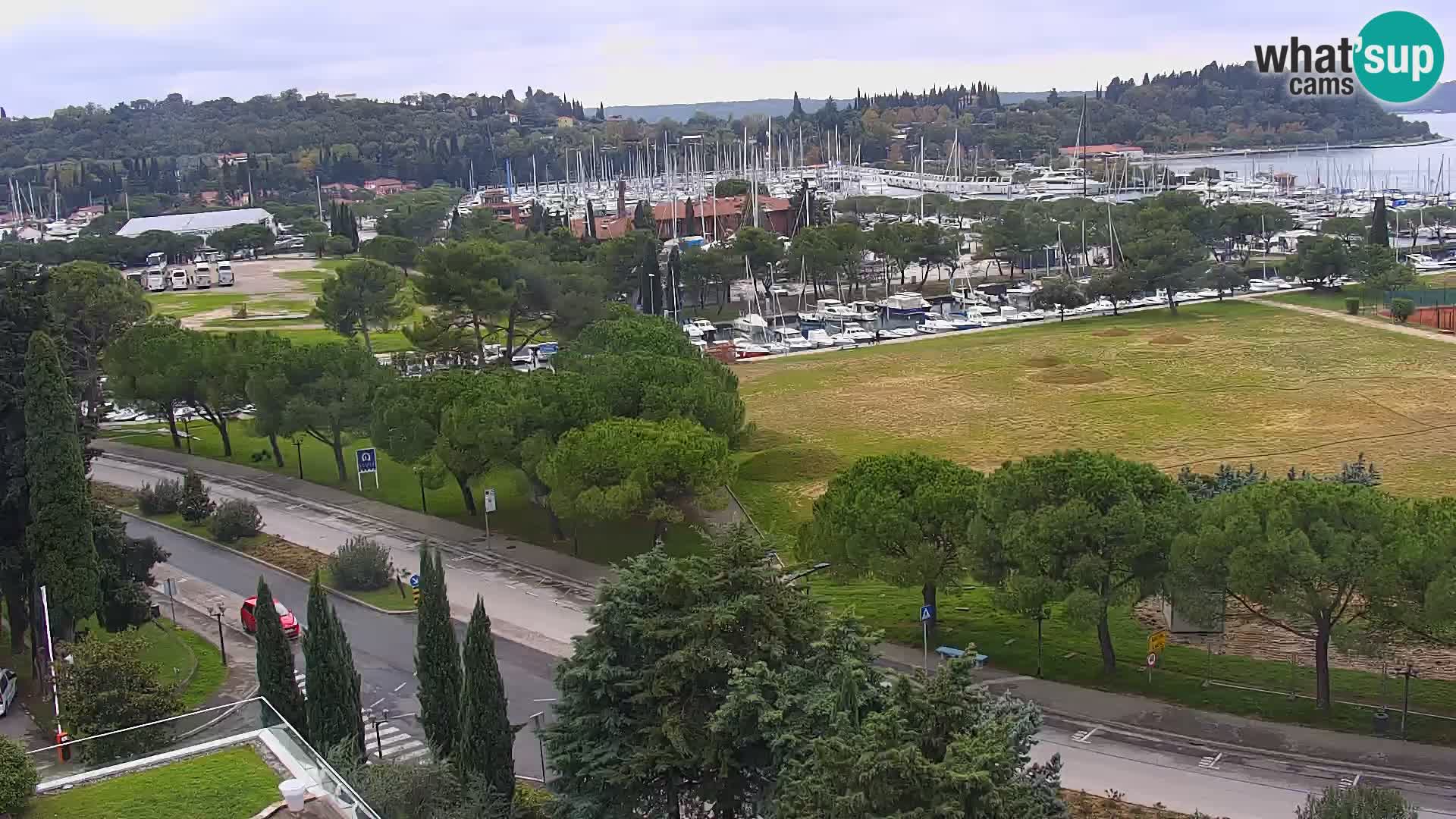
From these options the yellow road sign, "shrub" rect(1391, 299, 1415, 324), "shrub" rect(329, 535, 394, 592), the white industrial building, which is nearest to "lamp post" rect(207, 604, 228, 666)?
"shrub" rect(329, 535, 394, 592)

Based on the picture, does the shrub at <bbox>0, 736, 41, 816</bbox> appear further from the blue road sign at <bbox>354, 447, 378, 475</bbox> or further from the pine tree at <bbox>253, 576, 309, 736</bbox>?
the blue road sign at <bbox>354, 447, 378, 475</bbox>

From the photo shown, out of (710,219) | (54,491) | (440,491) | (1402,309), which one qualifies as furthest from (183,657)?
(710,219)

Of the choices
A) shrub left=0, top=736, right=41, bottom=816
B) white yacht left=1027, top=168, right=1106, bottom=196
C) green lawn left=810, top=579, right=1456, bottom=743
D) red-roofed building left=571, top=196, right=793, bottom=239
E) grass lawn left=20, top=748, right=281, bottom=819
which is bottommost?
green lawn left=810, top=579, right=1456, bottom=743

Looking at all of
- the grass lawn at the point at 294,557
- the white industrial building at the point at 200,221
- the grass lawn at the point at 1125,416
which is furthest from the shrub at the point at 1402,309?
the white industrial building at the point at 200,221

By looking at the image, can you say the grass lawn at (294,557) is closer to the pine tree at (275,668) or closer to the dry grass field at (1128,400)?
the pine tree at (275,668)

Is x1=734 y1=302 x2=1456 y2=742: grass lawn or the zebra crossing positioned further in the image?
x1=734 y1=302 x2=1456 y2=742: grass lawn

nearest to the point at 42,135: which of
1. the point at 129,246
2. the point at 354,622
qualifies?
the point at 129,246

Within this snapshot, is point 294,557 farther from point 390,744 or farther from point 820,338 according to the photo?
point 820,338
